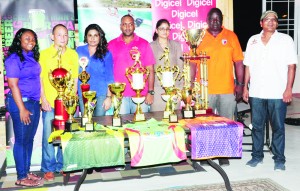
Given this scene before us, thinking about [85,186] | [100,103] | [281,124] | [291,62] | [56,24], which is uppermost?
[56,24]

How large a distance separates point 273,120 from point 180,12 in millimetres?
1877

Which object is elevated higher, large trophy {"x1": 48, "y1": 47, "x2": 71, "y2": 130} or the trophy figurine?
the trophy figurine

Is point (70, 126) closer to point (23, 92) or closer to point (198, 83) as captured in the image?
point (23, 92)

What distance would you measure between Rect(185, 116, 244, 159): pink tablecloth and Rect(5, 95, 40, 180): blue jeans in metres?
1.59

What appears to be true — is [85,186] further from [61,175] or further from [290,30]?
[290,30]

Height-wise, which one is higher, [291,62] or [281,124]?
[291,62]

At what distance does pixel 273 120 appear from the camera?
15.5 feet

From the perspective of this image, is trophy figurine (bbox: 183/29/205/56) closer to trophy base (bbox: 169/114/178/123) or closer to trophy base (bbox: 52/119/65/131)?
trophy base (bbox: 169/114/178/123)

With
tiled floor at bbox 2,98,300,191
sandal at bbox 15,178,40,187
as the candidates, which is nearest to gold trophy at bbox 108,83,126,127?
tiled floor at bbox 2,98,300,191

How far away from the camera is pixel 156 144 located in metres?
3.56

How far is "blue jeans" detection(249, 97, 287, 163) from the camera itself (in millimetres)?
4664

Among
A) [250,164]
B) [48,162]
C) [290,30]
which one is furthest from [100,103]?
[290,30]

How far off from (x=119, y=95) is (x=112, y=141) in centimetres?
53

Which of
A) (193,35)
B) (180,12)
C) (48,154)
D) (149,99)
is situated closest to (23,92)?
(48,154)
